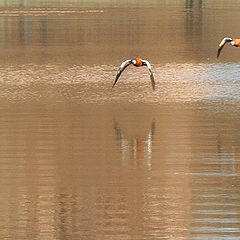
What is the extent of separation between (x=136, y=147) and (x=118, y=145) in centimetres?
43

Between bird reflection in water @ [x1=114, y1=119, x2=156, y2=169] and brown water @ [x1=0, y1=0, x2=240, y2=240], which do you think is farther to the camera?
bird reflection in water @ [x1=114, y1=119, x2=156, y2=169]

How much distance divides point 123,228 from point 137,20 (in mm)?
60127

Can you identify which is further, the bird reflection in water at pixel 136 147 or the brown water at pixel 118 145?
the bird reflection in water at pixel 136 147

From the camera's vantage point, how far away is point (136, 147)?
24312 mm

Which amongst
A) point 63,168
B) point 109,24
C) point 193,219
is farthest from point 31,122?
point 109,24

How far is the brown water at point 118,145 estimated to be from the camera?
17672 millimetres

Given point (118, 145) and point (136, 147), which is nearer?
point (136, 147)

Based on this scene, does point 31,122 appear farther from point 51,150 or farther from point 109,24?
point 109,24

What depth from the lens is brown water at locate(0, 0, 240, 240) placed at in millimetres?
17672

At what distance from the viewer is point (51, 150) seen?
23.7 meters

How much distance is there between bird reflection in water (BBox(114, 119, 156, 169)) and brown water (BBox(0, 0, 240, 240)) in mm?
26

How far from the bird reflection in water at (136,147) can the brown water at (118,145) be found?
1.0 inches

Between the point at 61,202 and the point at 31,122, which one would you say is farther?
the point at 31,122

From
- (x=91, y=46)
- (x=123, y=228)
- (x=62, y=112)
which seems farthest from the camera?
(x=91, y=46)
